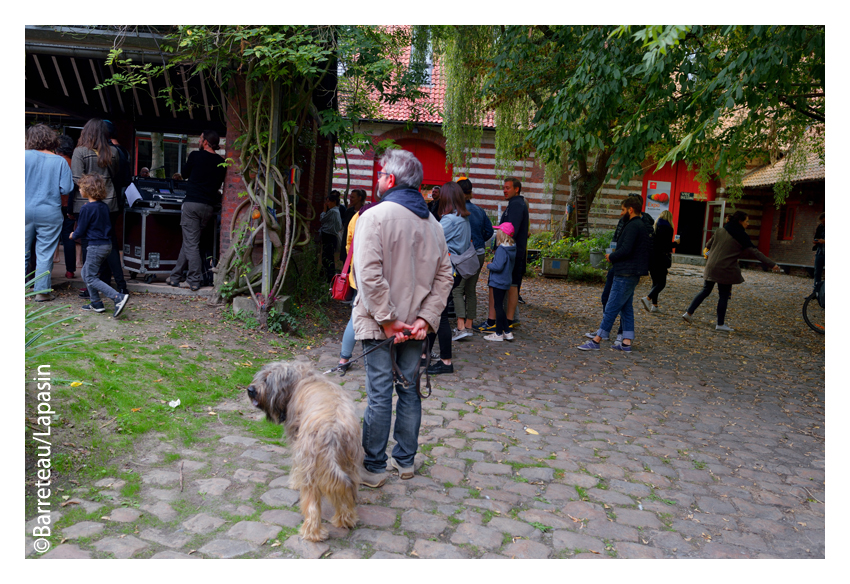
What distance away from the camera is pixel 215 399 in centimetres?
518

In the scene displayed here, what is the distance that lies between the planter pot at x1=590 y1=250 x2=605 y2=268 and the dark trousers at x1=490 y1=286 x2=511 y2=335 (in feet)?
31.9

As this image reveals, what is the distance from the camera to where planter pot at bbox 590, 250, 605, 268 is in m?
17.6

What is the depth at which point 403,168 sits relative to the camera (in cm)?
380

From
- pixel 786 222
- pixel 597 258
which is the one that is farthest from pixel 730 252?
pixel 786 222

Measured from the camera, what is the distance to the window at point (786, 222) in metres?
26.9

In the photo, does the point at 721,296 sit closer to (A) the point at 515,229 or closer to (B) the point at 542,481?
(A) the point at 515,229

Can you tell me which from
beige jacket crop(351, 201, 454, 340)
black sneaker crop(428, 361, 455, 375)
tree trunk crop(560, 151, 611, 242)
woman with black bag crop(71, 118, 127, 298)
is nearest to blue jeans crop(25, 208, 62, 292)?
woman with black bag crop(71, 118, 127, 298)

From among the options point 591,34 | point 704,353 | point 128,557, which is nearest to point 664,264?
point 704,353

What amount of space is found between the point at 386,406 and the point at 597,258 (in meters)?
14.9

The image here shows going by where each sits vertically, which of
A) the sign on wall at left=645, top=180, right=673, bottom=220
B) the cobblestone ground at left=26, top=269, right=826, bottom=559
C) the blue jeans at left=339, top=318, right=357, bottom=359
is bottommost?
the cobblestone ground at left=26, top=269, right=826, bottom=559

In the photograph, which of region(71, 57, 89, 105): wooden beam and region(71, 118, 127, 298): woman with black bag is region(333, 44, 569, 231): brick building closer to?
region(71, 57, 89, 105): wooden beam

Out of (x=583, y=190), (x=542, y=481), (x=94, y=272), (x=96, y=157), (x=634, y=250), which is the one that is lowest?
(x=542, y=481)

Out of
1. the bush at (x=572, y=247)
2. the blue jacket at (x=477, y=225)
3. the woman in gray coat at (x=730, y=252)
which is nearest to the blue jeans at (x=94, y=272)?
the blue jacket at (x=477, y=225)

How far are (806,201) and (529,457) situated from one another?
88.4ft
